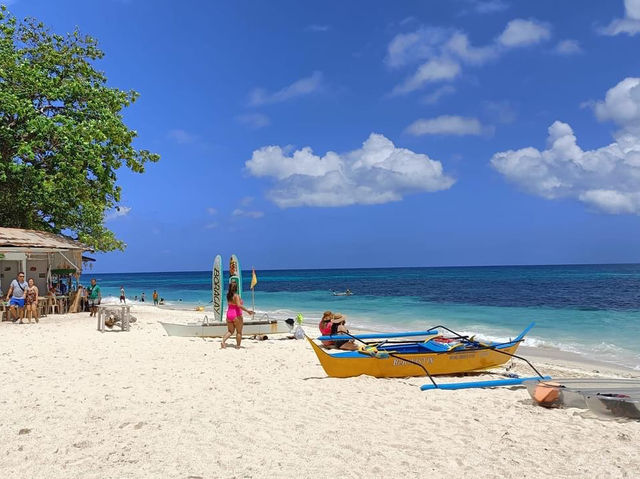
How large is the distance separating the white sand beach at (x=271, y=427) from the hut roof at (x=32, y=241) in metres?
8.59

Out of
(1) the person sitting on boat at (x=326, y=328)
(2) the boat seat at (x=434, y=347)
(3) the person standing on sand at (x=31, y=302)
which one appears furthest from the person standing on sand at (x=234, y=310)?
(3) the person standing on sand at (x=31, y=302)

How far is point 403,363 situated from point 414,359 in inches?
9.9

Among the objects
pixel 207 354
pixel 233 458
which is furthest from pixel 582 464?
pixel 207 354

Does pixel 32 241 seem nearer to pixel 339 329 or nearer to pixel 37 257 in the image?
pixel 37 257

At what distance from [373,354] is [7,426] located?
5.60 metres

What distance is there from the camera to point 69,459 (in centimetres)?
480

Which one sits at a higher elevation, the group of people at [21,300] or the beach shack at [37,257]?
the beach shack at [37,257]

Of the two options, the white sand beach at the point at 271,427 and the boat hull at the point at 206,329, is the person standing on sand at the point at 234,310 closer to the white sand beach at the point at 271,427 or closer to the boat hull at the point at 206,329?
the boat hull at the point at 206,329

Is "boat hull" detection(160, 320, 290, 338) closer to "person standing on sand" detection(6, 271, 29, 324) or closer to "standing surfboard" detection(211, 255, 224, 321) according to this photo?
"standing surfboard" detection(211, 255, 224, 321)

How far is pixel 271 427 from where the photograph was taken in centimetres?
584

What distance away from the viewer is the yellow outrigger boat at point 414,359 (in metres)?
8.77

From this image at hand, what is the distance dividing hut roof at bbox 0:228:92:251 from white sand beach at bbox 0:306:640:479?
28.2 ft

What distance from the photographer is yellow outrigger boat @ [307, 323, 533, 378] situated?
8.77m

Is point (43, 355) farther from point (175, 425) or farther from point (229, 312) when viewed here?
point (175, 425)
